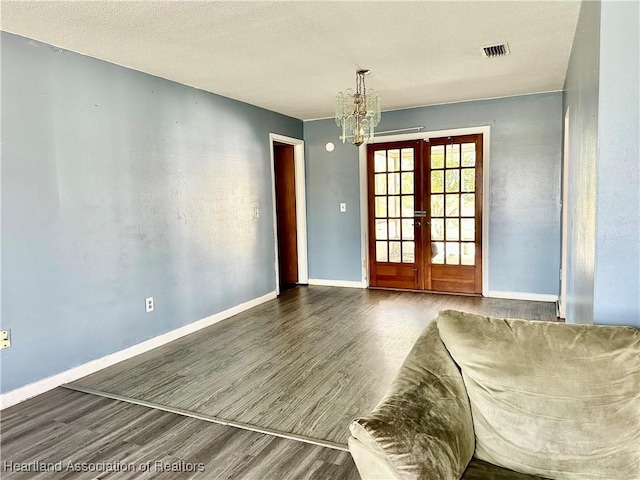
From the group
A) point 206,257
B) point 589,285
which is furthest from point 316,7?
point 206,257

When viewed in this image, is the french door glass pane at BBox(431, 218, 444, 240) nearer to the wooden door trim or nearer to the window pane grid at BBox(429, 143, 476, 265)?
the window pane grid at BBox(429, 143, 476, 265)

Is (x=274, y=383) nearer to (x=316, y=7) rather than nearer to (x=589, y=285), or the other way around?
(x=589, y=285)

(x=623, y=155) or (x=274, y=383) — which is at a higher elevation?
(x=623, y=155)

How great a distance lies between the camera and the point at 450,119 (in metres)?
5.36

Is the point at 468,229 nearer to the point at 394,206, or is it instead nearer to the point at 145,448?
the point at 394,206

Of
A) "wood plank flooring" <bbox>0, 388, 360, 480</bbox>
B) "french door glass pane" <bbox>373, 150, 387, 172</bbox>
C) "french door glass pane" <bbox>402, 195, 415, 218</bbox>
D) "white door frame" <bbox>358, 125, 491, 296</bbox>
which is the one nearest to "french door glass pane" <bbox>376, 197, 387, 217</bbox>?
"white door frame" <bbox>358, 125, 491, 296</bbox>

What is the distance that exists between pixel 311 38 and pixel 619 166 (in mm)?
2103

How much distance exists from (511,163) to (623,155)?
142 inches

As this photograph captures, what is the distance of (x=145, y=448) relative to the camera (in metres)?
2.25

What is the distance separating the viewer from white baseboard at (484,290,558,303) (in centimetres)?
503

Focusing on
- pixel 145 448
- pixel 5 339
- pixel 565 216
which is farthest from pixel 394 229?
pixel 5 339

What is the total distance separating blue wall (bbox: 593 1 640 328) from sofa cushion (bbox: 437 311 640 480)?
14.0 inches

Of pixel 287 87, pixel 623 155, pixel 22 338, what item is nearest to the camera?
pixel 623 155

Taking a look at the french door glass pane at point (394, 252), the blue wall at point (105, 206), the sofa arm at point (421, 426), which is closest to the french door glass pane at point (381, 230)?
the french door glass pane at point (394, 252)
